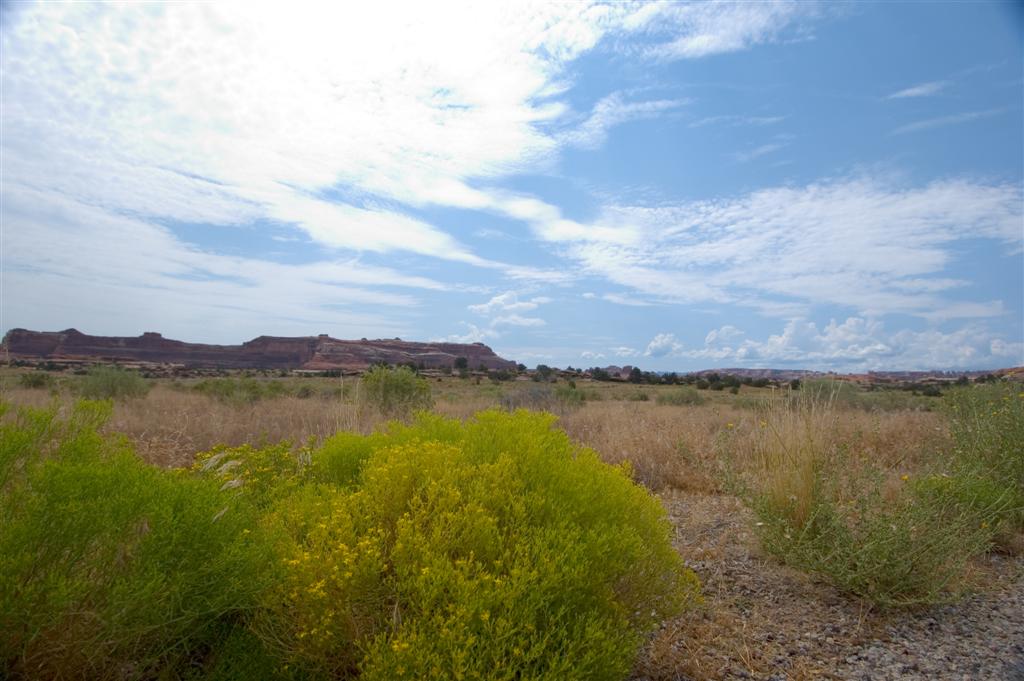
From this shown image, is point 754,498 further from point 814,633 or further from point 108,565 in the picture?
point 108,565

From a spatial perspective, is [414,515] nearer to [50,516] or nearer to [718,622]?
[50,516]

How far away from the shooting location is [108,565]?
2.64m

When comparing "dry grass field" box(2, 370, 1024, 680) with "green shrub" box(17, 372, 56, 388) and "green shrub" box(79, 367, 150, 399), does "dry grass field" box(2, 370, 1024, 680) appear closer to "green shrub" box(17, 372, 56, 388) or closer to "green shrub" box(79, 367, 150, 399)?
"green shrub" box(79, 367, 150, 399)

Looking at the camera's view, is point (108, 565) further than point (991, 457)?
No

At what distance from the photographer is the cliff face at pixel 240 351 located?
277 ft

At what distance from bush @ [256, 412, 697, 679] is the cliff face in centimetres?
7882

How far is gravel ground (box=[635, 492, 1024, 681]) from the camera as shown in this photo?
3.82 meters

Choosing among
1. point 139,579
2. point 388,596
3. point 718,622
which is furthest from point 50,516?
point 718,622

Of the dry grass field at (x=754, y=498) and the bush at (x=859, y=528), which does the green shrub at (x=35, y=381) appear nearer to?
the dry grass field at (x=754, y=498)

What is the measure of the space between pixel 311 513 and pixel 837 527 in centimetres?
384

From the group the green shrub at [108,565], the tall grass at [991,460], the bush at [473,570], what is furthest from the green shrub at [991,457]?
the green shrub at [108,565]

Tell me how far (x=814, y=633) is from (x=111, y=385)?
18.9 m

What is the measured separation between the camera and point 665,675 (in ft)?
12.1

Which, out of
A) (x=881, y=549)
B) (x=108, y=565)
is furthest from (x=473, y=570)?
(x=881, y=549)
